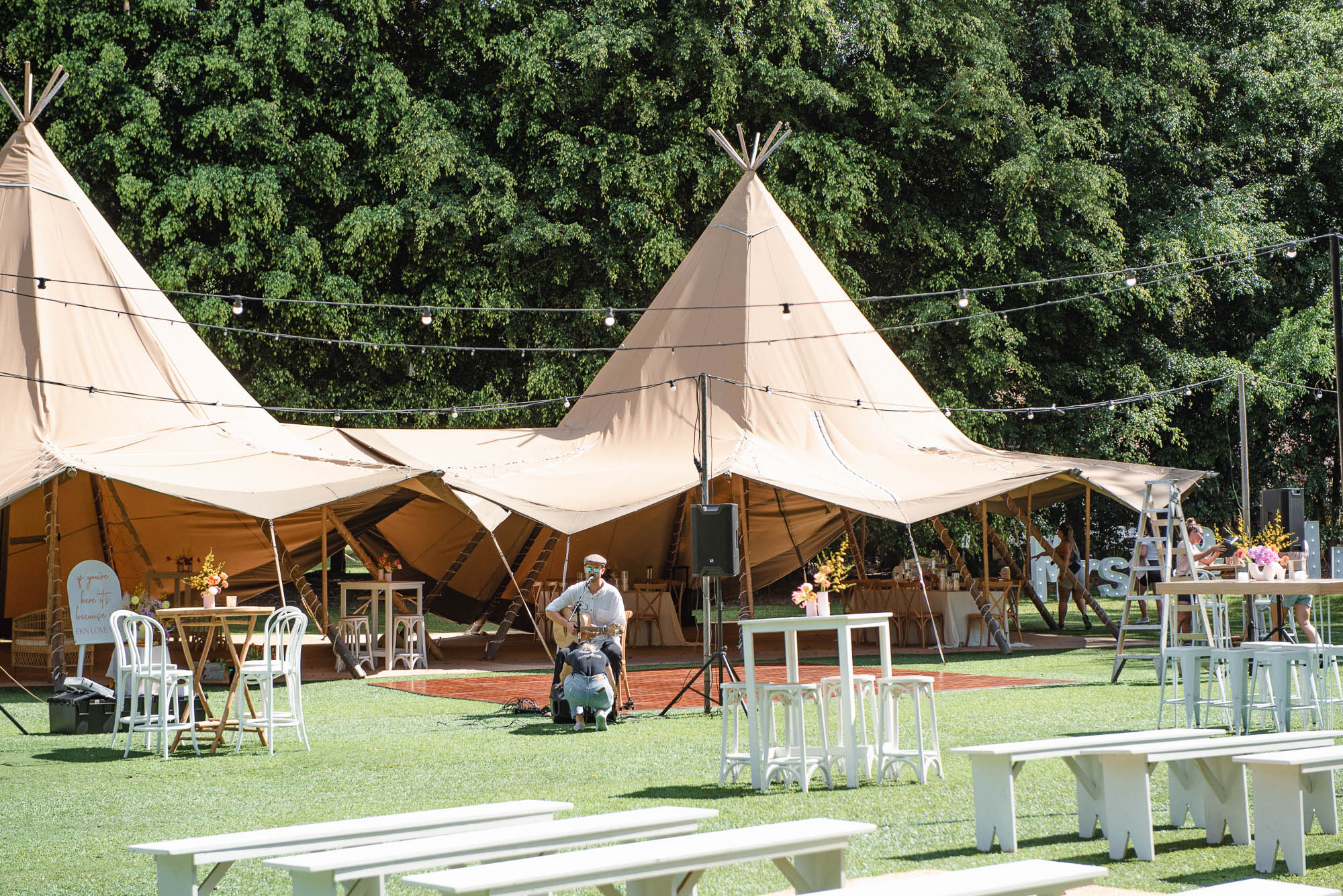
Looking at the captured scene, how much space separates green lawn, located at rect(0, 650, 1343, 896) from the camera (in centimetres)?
423

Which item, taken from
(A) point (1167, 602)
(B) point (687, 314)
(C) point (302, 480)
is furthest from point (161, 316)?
(A) point (1167, 602)

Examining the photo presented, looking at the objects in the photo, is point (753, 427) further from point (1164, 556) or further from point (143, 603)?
point (143, 603)

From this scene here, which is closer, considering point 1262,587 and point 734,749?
point 734,749

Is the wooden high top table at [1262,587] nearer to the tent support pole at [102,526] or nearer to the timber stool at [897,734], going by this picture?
the timber stool at [897,734]

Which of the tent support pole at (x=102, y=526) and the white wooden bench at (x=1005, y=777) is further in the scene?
the tent support pole at (x=102, y=526)

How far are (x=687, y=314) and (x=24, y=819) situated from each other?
403 inches

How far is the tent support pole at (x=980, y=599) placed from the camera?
42.9 ft

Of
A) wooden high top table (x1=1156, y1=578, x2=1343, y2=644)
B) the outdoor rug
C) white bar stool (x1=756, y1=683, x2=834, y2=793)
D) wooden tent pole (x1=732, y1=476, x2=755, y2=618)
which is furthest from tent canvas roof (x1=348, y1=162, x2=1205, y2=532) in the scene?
white bar stool (x1=756, y1=683, x2=834, y2=793)

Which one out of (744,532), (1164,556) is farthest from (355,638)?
(1164,556)

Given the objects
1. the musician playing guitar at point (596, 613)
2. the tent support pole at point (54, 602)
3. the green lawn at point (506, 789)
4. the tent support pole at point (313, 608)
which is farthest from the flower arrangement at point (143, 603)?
the musician playing guitar at point (596, 613)

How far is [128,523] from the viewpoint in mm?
12656

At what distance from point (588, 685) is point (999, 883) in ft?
18.3

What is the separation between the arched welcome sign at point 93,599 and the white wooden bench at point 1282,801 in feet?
30.0

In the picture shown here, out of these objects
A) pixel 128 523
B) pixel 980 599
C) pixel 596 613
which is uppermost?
pixel 128 523
